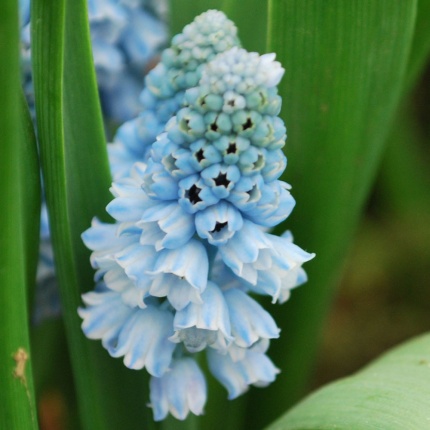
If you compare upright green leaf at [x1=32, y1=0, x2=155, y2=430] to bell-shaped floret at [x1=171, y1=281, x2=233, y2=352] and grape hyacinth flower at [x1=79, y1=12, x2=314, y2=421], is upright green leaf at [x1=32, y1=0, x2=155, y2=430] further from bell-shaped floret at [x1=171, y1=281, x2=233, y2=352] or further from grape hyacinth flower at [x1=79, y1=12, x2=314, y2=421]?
bell-shaped floret at [x1=171, y1=281, x2=233, y2=352]

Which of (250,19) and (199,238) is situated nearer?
(199,238)

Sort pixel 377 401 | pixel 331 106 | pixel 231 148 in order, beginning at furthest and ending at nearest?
pixel 331 106 < pixel 377 401 < pixel 231 148

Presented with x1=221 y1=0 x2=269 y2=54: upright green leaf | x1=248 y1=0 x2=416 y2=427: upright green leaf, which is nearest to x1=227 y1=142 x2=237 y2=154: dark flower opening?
x1=248 y1=0 x2=416 y2=427: upright green leaf

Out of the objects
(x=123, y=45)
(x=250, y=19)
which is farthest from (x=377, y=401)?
(x=123, y=45)

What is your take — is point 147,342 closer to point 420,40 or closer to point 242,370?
point 242,370

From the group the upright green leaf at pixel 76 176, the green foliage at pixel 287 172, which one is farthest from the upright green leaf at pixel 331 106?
the upright green leaf at pixel 76 176

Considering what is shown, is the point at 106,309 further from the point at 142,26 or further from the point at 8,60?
the point at 142,26

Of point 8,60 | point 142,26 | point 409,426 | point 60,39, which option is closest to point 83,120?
point 60,39
